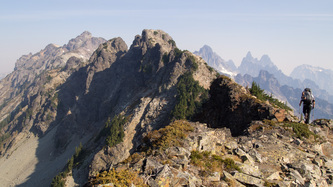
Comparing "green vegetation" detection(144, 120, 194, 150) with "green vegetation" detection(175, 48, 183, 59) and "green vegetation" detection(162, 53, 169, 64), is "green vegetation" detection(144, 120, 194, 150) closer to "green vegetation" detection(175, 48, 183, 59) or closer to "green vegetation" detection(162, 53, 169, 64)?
"green vegetation" detection(175, 48, 183, 59)

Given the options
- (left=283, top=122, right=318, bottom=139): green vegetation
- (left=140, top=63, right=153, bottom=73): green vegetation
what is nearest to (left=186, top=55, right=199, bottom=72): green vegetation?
(left=140, top=63, right=153, bottom=73): green vegetation

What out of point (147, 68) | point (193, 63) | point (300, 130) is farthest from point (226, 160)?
point (147, 68)

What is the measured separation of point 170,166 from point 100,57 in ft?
655

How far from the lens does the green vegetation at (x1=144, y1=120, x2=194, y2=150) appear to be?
50.5 ft

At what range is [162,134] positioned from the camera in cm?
1744

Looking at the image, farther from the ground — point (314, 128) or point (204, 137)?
point (314, 128)

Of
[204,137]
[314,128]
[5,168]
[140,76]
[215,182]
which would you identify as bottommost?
[5,168]

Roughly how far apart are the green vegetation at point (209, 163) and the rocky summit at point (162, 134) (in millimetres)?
74

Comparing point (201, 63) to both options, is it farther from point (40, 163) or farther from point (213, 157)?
point (40, 163)

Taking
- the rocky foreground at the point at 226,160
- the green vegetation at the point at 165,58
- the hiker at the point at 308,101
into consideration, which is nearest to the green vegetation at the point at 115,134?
the green vegetation at the point at 165,58

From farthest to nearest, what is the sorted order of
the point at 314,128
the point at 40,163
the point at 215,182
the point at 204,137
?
the point at 40,163
the point at 314,128
the point at 204,137
the point at 215,182

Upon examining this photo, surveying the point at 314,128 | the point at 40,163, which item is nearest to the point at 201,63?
the point at 314,128

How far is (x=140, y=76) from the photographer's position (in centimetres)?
15638

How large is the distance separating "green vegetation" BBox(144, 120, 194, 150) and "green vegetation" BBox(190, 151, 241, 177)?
6.31 ft
